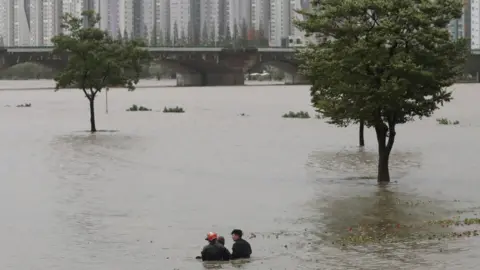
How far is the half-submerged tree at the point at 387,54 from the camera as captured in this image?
108ft

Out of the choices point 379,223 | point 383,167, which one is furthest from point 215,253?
point 383,167

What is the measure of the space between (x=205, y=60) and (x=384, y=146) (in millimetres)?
144430

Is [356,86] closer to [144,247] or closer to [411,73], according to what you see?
[411,73]

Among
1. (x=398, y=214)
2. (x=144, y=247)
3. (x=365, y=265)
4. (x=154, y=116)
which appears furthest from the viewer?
(x=154, y=116)

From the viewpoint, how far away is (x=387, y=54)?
33.6 m

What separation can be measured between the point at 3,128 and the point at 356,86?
173 ft

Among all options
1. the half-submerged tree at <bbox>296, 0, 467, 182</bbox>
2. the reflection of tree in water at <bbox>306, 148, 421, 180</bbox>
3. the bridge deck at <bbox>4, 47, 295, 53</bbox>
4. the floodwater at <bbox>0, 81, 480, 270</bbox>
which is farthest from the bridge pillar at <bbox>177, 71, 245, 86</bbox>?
the half-submerged tree at <bbox>296, 0, 467, 182</bbox>

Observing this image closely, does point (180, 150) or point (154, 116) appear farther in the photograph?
point (154, 116)

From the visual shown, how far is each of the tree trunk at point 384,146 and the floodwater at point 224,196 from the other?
861mm

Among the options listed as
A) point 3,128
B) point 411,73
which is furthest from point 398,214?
point 3,128

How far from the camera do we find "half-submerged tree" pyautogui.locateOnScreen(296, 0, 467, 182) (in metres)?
33.0

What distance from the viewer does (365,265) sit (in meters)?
21.7

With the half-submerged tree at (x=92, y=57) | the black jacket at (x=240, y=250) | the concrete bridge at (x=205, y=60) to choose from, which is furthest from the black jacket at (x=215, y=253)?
the concrete bridge at (x=205, y=60)

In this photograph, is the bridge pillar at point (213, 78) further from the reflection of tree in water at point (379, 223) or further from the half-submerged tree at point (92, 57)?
the reflection of tree in water at point (379, 223)
